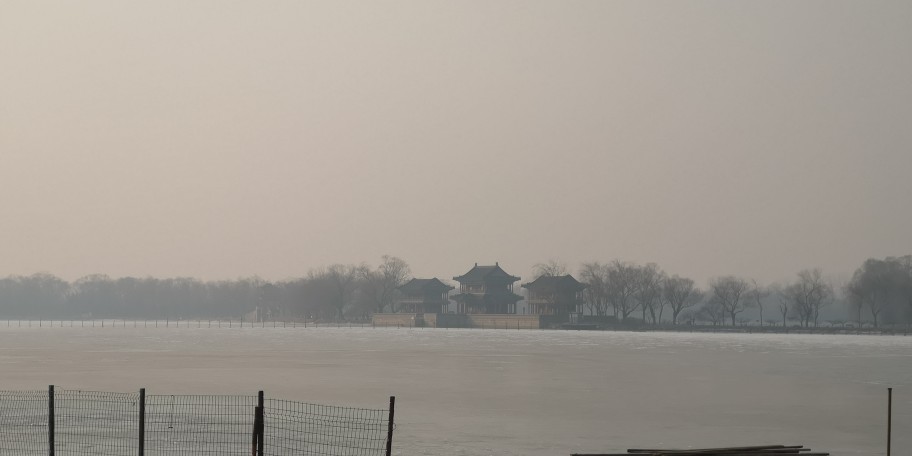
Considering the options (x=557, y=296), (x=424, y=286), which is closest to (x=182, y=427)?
Answer: (x=557, y=296)

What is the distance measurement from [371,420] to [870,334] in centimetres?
14391

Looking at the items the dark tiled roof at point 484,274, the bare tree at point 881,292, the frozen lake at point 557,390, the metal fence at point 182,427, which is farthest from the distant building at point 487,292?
the metal fence at point 182,427

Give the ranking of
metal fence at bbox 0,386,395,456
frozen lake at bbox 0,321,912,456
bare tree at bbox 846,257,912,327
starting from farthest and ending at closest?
1. bare tree at bbox 846,257,912,327
2. frozen lake at bbox 0,321,912,456
3. metal fence at bbox 0,386,395,456

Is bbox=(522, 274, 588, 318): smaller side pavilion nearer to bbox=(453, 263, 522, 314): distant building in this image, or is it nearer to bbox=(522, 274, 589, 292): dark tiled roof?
bbox=(522, 274, 589, 292): dark tiled roof

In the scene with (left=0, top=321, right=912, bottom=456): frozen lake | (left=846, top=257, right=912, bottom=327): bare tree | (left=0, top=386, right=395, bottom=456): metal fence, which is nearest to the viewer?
(left=0, top=386, right=395, bottom=456): metal fence

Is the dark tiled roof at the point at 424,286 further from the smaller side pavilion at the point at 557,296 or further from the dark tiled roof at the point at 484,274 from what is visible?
the smaller side pavilion at the point at 557,296

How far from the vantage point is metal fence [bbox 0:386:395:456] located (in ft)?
72.9

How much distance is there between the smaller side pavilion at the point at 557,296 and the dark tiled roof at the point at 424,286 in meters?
17.4

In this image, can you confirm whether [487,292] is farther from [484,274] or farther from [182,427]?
[182,427]

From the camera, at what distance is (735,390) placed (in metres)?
41.0

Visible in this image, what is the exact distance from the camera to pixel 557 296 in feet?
588

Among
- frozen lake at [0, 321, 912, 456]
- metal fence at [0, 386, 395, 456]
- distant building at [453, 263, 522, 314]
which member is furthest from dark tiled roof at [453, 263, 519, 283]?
metal fence at [0, 386, 395, 456]

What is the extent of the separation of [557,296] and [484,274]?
14.9 meters

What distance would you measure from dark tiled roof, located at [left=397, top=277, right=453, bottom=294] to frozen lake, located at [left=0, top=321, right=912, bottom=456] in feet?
400
